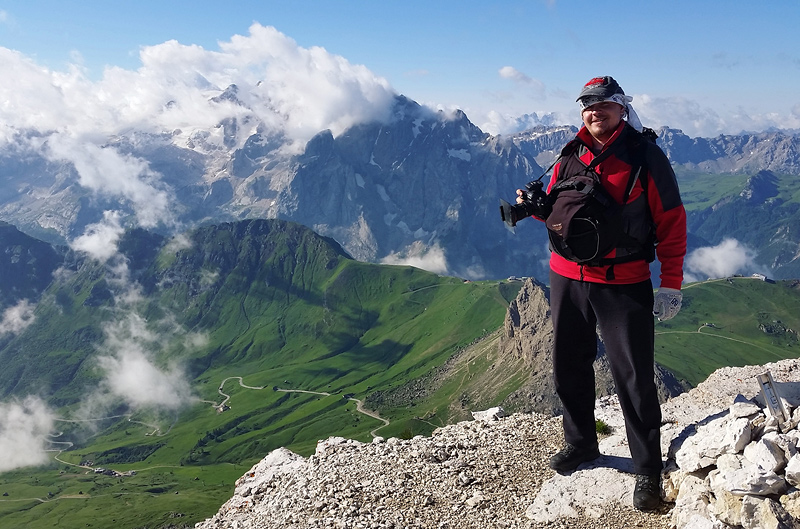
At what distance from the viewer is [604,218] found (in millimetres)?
9625

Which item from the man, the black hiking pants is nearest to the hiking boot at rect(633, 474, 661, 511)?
the man

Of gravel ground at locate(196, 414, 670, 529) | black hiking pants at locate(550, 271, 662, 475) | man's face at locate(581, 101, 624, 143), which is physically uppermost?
man's face at locate(581, 101, 624, 143)

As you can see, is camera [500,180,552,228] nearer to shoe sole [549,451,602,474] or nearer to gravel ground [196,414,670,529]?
shoe sole [549,451,602,474]

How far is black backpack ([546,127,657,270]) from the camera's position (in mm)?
9578

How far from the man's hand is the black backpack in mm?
713

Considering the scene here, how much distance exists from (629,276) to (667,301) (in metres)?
1.08

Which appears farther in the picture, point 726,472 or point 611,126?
point 611,126

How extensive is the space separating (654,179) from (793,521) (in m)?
5.53

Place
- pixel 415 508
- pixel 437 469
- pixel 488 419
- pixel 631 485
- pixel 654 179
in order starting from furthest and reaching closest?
pixel 488 419 → pixel 437 469 → pixel 415 508 → pixel 631 485 → pixel 654 179

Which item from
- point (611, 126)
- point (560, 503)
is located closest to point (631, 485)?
point (560, 503)

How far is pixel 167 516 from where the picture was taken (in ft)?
554

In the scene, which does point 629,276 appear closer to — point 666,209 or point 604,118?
point 666,209

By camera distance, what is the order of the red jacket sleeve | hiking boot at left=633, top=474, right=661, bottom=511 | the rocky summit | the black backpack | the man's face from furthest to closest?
1. hiking boot at left=633, top=474, right=661, bottom=511
2. the man's face
3. the black backpack
4. the red jacket sleeve
5. the rocky summit

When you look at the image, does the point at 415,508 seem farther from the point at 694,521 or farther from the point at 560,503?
the point at 694,521
